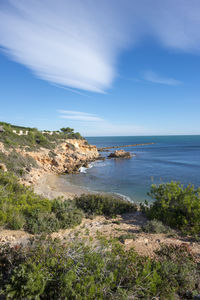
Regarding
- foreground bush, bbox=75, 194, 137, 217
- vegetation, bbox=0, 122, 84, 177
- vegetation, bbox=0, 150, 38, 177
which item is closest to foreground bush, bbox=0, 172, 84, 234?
foreground bush, bbox=75, 194, 137, 217

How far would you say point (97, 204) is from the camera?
9.60 metres

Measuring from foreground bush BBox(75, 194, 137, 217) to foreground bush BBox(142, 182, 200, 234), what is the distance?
1.66 meters

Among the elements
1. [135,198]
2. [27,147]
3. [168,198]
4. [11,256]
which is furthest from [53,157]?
[11,256]

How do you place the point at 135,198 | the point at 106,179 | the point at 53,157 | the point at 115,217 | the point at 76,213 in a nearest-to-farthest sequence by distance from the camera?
1. the point at 76,213
2. the point at 115,217
3. the point at 135,198
4. the point at 106,179
5. the point at 53,157

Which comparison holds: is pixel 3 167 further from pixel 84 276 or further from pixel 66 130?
pixel 66 130

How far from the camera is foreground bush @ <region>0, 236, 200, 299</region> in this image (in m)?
3.07

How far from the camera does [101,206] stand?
928 cm

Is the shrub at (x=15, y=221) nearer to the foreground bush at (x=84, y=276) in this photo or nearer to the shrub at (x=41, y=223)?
the shrub at (x=41, y=223)

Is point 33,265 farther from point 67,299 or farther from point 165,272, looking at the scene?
point 165,272

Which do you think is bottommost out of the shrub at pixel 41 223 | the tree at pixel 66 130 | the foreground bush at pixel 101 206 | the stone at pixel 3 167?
the foreground bush at pixel 101 206

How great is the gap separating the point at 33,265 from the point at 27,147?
23200mm

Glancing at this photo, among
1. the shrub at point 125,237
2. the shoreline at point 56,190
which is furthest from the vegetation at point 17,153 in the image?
the shrub at point 125,237

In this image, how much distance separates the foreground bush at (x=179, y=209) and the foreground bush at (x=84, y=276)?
2.91 metres

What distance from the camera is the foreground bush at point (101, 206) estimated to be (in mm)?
9156
